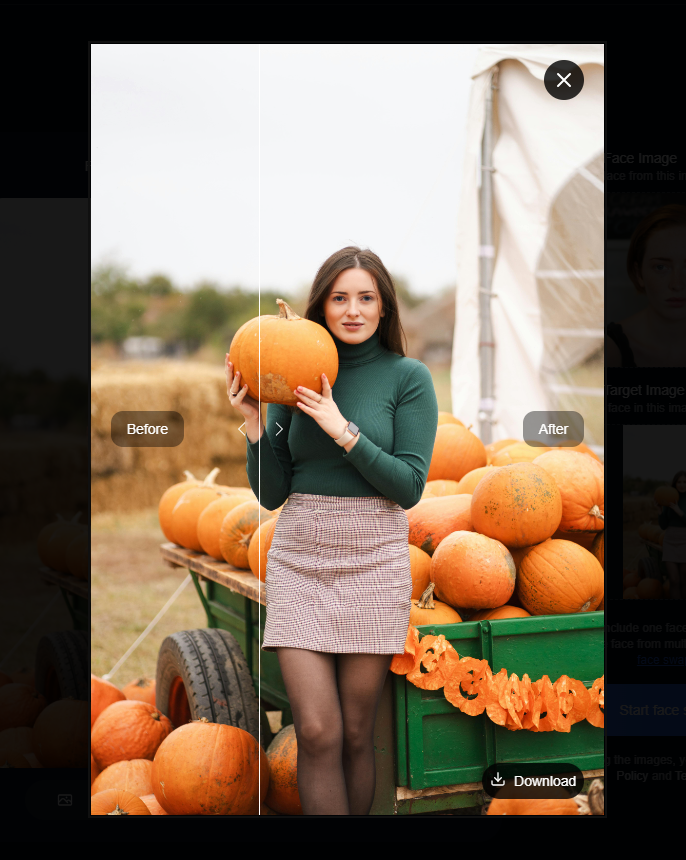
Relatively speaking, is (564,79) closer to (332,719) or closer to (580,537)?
(580,537)

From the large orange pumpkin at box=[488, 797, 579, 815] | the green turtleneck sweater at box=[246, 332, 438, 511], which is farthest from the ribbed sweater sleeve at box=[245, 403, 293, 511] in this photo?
the large orange pumpkin at box=[488, 797, 579, 815]

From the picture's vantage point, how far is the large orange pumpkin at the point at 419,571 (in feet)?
9.18

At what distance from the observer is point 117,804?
8.82 feet

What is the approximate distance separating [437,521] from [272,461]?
0.75 m

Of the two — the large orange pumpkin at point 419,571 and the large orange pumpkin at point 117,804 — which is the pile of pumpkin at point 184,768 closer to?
the large orange pumpkin at point 117,804

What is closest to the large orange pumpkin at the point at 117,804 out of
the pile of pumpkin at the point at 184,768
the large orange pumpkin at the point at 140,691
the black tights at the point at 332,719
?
the pile of pumpkin at the point at 184,768

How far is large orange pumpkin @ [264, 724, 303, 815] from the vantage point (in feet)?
9.05

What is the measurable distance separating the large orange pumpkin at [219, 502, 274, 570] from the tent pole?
0.96m

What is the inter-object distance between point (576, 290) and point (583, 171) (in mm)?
395
